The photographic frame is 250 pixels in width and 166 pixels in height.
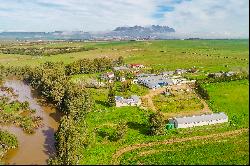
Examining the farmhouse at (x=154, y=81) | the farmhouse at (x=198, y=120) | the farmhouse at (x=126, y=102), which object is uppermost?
the farmhouse at (x=154, y=81)

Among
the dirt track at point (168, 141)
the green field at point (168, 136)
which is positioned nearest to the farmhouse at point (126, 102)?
the green field at point (168, 136)

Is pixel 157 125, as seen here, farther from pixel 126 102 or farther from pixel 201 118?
pixel 126 102

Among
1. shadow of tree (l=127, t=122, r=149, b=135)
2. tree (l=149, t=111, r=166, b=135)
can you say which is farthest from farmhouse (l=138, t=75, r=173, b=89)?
tree (l=149, t=111, r=166, b=135)

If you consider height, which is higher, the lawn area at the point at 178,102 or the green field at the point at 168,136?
the lawn area at the point at 178,102

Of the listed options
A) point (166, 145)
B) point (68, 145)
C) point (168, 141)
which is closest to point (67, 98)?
point (168, 141)

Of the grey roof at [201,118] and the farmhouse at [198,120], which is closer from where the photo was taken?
the farmhouse at [198,120]

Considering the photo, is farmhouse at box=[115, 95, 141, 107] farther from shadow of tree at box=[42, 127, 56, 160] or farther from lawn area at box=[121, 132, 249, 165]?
lawn area at box=[121, 132, 249, 165]

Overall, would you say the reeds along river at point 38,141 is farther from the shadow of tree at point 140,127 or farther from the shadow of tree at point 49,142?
the shadow of tree at point 140,127
